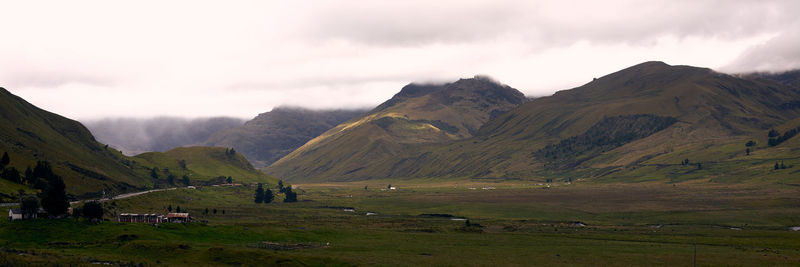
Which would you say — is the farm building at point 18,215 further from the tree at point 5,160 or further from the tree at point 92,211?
the tree at point 5,160

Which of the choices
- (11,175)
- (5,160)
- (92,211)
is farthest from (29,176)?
(92,211)

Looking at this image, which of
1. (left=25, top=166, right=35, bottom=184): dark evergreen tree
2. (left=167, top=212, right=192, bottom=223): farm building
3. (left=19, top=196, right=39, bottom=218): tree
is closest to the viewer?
(left=19, top=196, right=39, bottom=218): tree

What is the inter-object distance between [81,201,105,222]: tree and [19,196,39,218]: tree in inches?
343

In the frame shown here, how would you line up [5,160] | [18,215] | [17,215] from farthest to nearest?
1. [5,160]
2. [18,215]
3. [17,215]

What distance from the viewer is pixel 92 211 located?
417ft

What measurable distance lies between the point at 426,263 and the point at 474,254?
55.0 ft

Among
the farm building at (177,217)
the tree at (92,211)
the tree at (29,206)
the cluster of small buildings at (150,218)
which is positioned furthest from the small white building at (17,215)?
the farm building at (177,217)

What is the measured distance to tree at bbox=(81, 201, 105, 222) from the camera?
12698cm

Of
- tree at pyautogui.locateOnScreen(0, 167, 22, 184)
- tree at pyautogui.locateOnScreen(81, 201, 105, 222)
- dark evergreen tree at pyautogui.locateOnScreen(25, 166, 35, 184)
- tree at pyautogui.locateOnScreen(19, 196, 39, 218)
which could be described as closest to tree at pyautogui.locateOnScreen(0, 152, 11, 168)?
dark evergreen tree at pyautogui.locateOnScreen(25, 166, 35, 184)

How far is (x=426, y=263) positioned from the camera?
360 feet

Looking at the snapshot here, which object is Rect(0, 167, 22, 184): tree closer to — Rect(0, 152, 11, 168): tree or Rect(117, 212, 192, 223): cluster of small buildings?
Rect(0, 152, 11, 168): tree

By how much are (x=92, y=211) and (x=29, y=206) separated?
37.0ft

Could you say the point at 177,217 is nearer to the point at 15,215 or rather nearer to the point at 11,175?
the point at 15,215

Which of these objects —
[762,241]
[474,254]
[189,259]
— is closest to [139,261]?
[189,259]
